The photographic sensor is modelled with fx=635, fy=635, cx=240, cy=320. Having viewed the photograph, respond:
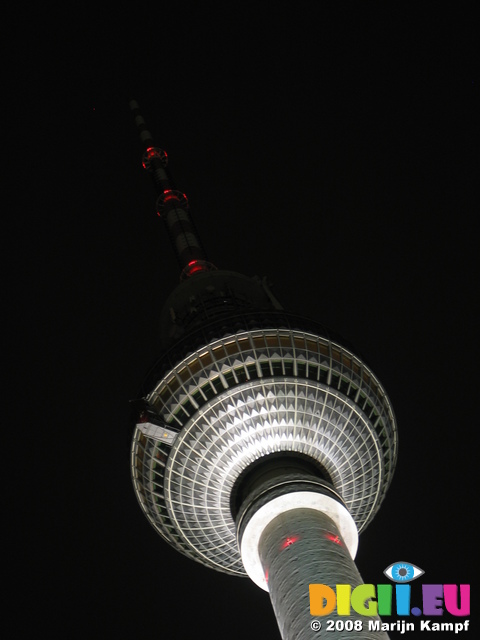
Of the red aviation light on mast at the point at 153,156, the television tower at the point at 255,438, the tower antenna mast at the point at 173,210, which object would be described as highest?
the red aviation light on mast at the point at 153,156

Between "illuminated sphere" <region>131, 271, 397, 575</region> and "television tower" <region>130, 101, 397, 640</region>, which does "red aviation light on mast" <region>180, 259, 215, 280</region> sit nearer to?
"illuminated sphere" <region>131, 271, 397, 575</region>

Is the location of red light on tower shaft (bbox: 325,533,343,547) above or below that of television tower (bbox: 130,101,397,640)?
below

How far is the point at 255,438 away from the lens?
20.1m

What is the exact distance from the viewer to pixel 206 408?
20.1 meters

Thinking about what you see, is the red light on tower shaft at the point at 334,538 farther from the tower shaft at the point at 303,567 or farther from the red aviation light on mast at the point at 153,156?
the red aviation light on mast at the point at 153,156

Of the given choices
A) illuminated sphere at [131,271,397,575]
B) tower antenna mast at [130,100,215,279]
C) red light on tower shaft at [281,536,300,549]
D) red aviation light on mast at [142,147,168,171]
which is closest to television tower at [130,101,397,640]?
illuminated sphere at [131,271,397,575]

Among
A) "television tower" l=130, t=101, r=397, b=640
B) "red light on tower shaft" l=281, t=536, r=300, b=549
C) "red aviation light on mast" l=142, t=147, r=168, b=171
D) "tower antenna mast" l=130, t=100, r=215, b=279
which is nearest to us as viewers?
"red light on tower shaft" l=281, t=536, r=300, b=549

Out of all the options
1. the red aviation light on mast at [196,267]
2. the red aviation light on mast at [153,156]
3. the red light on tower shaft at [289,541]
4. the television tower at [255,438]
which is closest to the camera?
the red light on tower shaft at [289,541]

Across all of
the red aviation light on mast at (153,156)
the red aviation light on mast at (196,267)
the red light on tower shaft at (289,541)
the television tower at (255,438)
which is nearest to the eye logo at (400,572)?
the television tower at (255,438)

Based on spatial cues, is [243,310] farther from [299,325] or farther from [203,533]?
[203,533]

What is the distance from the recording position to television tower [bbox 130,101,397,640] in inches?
740

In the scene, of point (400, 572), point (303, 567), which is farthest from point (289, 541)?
point (400, 572)

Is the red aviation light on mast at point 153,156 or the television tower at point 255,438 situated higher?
the red aviation light on mast at point 153,156

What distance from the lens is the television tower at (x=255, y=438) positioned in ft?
61.7
